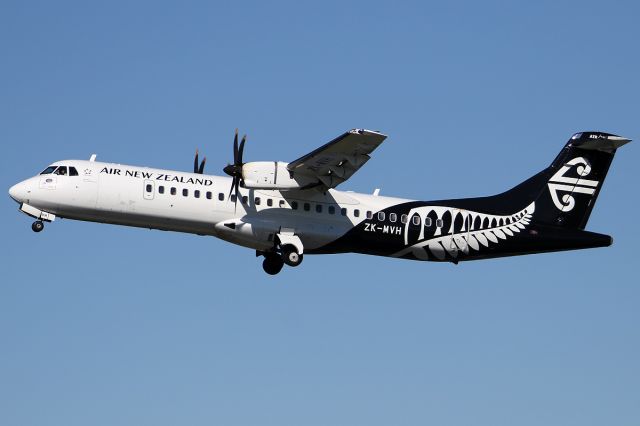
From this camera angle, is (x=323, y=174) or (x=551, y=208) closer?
(x=323, y=174)

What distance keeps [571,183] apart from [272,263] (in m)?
10.6

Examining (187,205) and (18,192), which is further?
(187,205)

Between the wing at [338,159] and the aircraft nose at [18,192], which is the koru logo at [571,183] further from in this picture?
the aircraft nose at [18,192]

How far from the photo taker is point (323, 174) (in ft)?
111

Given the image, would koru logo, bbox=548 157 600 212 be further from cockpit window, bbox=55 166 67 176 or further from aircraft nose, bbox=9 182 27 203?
aircraft nose, bbox=9 182 27 203

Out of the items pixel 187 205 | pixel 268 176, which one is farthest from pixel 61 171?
pixel 268 176

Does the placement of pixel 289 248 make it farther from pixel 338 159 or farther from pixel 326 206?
pixel 338 159

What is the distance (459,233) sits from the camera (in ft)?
117

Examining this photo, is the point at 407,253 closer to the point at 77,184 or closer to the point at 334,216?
the point at 334,216

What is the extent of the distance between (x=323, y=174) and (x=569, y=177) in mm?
9134

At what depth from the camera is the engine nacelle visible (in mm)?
33125

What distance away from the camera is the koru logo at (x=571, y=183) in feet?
121

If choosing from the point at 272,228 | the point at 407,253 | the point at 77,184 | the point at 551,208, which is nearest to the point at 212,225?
the point at 272,228

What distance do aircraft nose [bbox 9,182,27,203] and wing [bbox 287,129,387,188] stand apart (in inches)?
319
